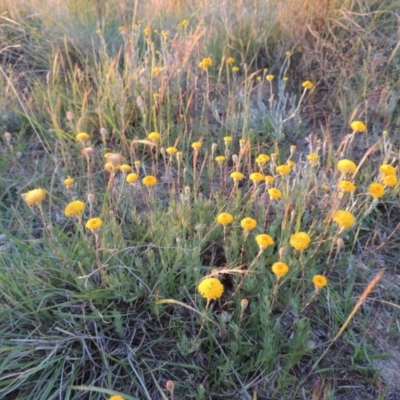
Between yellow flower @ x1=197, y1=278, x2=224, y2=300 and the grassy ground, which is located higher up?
yellow flower @ x1=197, y1=278, x2=224, y2=300

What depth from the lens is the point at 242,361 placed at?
147 cm

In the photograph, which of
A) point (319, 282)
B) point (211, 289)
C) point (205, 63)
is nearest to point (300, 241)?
point (319, 282)

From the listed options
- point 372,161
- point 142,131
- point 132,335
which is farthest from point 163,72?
point 132,335

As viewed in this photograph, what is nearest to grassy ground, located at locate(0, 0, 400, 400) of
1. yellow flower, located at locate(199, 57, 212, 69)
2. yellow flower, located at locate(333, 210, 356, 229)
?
yellow flower, located at locate(333, 210, 356, 229)

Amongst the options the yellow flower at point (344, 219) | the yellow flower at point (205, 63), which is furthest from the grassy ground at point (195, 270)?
the yellow flower at point (205, 63)

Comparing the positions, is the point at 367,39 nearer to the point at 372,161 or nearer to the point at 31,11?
the point at 372,161

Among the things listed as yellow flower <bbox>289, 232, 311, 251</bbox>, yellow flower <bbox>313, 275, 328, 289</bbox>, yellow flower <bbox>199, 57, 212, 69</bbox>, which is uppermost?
yellow flower <bbox>199, 57, 212, 69</bbox>

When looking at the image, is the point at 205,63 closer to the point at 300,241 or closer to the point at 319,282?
the point at 300,241

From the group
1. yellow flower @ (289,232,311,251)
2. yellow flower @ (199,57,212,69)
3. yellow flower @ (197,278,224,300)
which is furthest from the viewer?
yellow flower @ (199,57,212,69)

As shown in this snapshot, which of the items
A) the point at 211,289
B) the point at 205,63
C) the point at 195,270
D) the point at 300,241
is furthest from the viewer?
the point at 205,63

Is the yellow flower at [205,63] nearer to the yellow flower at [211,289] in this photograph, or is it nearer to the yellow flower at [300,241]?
the yellow flower at [300,241]

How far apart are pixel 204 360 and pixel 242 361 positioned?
0.41ft

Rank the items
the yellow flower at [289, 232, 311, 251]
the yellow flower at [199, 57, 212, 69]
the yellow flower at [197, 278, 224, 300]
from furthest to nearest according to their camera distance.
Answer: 1. the yellow flower at [199, 57, 212, 69]
2. the yellow flower at [289, 232, 311, 251]
3. the yellow flower at [197, 278, 224, 300]

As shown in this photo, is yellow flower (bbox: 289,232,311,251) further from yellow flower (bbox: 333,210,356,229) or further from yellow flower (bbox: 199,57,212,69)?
yellow flower (bbox: 199,57,212,69)
